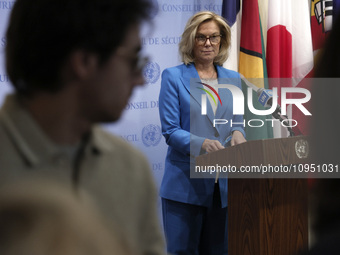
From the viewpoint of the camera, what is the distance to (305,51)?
4281 mm

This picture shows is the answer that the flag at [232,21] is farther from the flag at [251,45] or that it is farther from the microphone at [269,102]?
the microphone at [269,102]

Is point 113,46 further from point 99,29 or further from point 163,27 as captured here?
point 163,27

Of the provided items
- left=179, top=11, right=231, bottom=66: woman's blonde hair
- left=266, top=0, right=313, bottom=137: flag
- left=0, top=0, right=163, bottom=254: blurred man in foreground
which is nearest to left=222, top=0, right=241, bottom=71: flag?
left=266, top=0, right=313, bottom=137: flag

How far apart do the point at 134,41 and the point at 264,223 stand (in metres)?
2.28

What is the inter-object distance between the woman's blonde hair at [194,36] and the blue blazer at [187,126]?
10cm

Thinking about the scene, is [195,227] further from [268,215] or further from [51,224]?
[51,224]

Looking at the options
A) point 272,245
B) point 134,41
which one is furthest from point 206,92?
point 134,41

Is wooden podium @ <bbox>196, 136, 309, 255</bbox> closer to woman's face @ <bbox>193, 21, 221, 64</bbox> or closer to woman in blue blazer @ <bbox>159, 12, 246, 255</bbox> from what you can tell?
woman in blue blazer @ <bbox>159, 12, 246, 255</bbox>

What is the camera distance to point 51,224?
0.99 feet

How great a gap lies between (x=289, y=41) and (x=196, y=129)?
1.78 metres

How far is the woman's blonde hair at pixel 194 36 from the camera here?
3.00 metres

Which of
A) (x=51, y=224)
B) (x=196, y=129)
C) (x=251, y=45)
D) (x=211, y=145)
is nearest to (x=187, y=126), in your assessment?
(x=196, y=129)

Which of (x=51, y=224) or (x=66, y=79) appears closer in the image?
(x=51, y=224)

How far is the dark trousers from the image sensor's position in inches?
116
